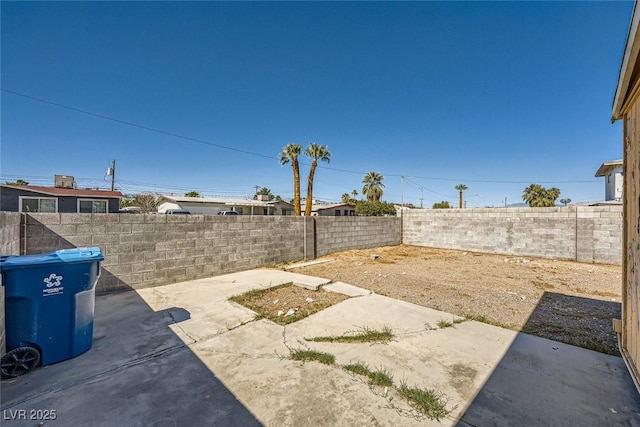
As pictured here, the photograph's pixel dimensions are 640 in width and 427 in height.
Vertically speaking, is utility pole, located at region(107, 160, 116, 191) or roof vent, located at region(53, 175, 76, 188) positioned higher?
utility pole, located at region(107, 160, 116, 191)

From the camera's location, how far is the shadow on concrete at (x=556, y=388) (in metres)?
1.76

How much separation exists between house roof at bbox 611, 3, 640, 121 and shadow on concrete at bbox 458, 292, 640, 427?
2523 millimetres

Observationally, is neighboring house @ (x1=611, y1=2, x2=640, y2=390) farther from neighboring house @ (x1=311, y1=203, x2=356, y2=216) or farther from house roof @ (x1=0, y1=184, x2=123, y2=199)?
neighboring house @ (x1=311, y1=203, x2=356, y2=216)

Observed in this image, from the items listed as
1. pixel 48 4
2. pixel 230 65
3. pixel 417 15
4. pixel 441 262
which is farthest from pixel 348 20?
pixel 441 262

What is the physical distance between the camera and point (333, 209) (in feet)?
102

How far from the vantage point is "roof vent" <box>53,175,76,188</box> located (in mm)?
16406

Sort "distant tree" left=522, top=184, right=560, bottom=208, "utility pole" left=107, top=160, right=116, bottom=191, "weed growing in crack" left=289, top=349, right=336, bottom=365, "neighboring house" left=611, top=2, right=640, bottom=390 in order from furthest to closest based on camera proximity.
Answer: "distant tree" left=522, top=184, right=560, bottom=208 < "utility pole" left=107, top=160, right=116, bottom=191 < "weed growing in crack" left=289, top=349, right=336, bottom=365 < "neighboring house" left=611, top=2, right=640, bottom=390

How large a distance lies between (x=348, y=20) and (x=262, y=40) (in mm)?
2802

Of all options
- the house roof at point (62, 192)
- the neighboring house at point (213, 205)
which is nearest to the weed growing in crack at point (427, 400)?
the house roof at point (62, 192)

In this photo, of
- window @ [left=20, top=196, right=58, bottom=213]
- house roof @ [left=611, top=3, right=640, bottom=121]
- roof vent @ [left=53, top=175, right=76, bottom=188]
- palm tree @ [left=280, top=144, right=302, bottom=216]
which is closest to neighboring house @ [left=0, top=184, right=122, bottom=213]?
window @ [left=20, top=196, right=58, bottom=213]

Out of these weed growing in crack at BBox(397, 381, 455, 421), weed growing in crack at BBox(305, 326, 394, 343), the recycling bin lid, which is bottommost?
weed growing in crack at BBox(305, 326, 394, 343)

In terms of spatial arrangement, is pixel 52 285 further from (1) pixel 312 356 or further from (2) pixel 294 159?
(2) pixel 294 159

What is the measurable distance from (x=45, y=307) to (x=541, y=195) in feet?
128

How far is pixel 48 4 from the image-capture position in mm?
5500
